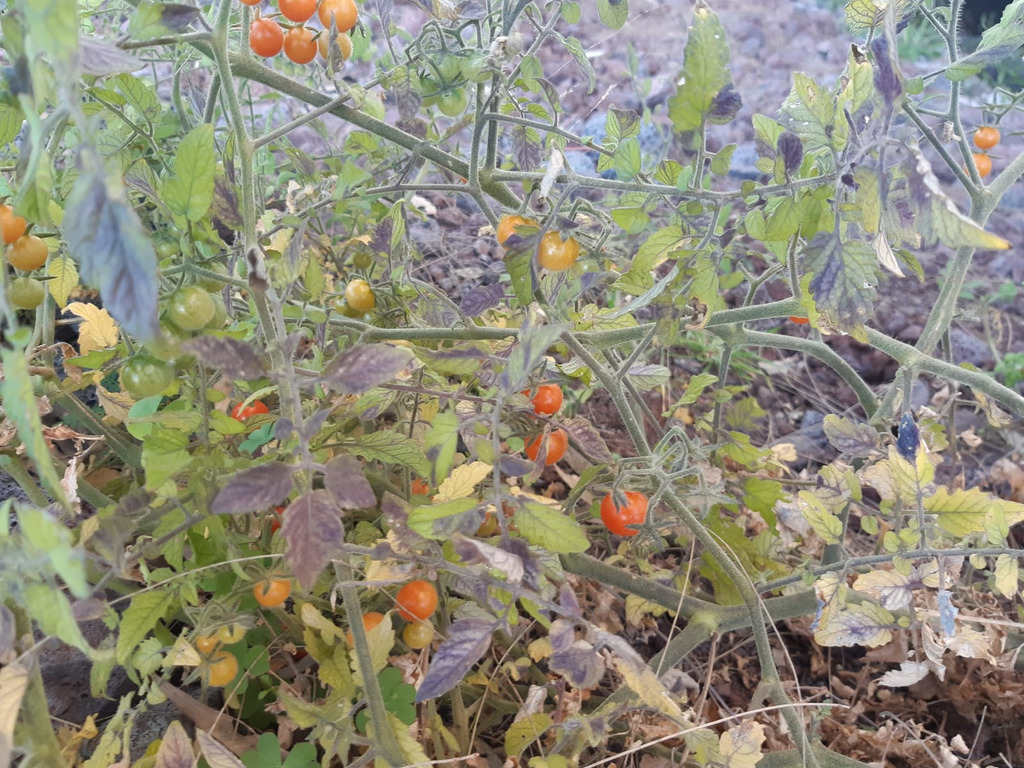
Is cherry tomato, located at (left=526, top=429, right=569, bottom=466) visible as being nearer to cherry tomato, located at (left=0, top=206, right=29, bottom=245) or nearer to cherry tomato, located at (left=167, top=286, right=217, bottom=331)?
cherry tomato, located at (left=167, top=286, right=217, bottom=331)

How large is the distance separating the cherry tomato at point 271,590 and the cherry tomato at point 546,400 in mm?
401

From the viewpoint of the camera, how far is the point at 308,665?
116 centimetres

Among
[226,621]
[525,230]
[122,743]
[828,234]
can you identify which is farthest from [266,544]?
[828,234]

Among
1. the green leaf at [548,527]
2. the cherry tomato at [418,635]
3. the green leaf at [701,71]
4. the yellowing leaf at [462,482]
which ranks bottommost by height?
the cherry tomato at [418,635]

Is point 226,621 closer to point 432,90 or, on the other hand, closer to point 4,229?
point 4,229

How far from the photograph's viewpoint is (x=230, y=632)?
2.92 ft

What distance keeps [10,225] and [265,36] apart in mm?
417

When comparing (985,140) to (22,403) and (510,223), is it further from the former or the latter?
(22,403)

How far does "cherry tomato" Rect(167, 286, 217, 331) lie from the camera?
2.29ft

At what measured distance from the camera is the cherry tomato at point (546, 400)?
1063 mm

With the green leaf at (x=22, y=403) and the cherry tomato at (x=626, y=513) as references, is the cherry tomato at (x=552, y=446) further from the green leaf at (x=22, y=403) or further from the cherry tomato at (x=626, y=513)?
the green leaf at (x=22, y=403)

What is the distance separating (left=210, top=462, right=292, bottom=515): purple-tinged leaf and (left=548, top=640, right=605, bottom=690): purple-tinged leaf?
1.01 feet

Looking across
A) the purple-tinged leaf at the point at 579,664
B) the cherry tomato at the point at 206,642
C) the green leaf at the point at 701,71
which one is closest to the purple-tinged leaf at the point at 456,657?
the purple-tinged leaf at the point at 579,664

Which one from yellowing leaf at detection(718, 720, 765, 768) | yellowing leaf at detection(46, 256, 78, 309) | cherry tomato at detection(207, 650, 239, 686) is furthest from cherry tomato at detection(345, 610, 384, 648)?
yellowing leaf at detection(46, 256, 78, 309)
